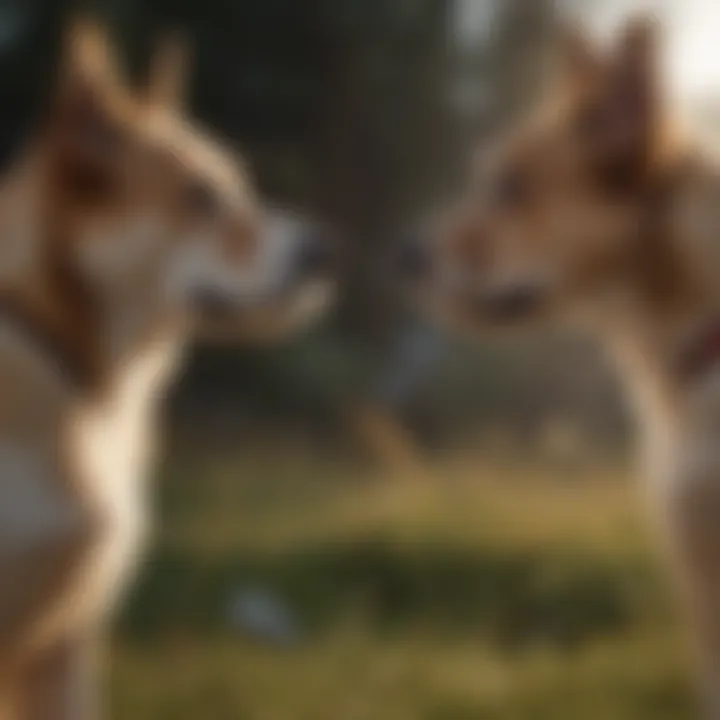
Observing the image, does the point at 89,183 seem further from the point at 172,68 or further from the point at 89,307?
the point at 172,68

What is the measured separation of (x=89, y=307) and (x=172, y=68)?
0.32m

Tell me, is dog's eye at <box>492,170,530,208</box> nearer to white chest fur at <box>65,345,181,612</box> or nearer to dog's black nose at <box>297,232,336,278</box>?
dog's black nose at <box>297,232,336,278</box>

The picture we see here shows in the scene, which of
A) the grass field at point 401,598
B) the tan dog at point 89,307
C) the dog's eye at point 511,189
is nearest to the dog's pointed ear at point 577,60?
the dog's eye at point 511,189

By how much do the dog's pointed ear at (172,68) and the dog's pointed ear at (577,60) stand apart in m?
0.43

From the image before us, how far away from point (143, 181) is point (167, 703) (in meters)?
0.59

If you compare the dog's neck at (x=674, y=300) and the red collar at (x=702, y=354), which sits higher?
the dog's neck at (x=674, y=300)

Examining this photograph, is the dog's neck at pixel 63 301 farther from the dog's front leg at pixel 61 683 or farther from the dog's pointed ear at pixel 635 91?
the dog's pointed ear at pixel 635 91

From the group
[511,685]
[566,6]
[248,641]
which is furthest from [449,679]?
[566,6]

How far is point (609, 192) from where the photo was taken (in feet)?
4.52

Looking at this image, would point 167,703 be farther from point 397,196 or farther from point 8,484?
point 397,196

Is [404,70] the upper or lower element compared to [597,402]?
upper

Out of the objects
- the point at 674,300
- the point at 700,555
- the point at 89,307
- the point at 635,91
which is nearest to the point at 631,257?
the point at 674,300

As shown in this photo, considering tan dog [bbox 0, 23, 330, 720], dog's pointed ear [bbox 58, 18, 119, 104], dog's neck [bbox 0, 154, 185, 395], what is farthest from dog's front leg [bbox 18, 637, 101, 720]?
dog's pointed ear [bbox 58, 18, 119, 104]

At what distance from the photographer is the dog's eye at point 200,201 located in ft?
4.58
